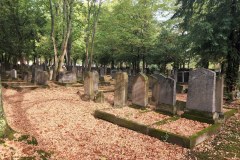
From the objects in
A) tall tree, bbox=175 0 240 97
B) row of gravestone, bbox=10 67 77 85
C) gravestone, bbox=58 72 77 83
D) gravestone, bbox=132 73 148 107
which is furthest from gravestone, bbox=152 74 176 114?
gravestone, bbox=58 72 77 83

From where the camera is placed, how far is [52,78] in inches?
684

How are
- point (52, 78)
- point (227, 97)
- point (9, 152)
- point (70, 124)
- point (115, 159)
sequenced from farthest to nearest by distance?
point (52, 78)
point (227, 97)
point (70, 124)
point (115, 159)
point (9, 152)

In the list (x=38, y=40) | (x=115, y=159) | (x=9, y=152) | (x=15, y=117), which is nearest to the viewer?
(x=9, y=152)

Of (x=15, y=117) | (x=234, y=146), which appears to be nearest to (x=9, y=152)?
(x=15, y=117)

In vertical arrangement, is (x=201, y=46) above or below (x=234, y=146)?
above

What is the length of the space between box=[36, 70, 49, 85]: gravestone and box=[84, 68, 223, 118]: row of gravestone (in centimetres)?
659

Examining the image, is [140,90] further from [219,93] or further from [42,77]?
[42,77]

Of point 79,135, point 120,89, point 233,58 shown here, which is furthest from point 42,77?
point 233,58

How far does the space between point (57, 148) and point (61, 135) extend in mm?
910

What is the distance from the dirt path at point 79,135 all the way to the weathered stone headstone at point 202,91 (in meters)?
2.51

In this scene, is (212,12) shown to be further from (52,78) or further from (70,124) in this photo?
(52,78)

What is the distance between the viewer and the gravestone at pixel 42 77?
14317 millimetres

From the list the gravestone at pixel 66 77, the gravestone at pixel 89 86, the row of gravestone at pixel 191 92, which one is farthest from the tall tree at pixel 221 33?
the gravestone at pixel 66 77

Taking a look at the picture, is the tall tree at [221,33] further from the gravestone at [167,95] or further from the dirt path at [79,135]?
the dirt path at [79,135]
